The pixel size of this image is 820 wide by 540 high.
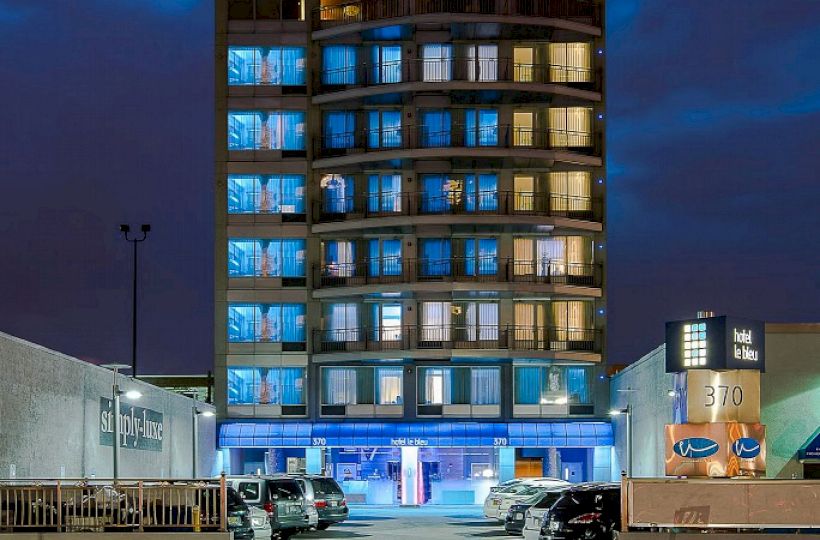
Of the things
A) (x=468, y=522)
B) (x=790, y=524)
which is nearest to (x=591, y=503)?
(x=790, y=524)

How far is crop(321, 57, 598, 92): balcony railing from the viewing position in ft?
254

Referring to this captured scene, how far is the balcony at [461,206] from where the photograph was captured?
252 feet

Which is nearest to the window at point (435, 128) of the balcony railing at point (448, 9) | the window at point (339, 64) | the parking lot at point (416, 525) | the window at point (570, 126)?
the window at point (339, 64)

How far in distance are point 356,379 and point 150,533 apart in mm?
47273

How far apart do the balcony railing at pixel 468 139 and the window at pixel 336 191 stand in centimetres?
129

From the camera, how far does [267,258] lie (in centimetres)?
7819

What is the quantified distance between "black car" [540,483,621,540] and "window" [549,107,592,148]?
46471 mm

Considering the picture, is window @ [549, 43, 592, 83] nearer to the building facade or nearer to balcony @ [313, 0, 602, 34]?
the building facade

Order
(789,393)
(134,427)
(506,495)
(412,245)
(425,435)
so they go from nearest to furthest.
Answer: (789,393), (506,495), (134,427), (425,435), (412,245)

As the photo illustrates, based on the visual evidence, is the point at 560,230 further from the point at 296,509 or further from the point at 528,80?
the point at 296,509

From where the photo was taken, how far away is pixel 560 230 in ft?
252

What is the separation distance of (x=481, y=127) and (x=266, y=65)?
39.5 feet

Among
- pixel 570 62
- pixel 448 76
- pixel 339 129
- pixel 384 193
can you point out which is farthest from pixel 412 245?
pixel 570 62

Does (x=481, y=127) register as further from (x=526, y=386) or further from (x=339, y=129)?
(x=526, y=386)
